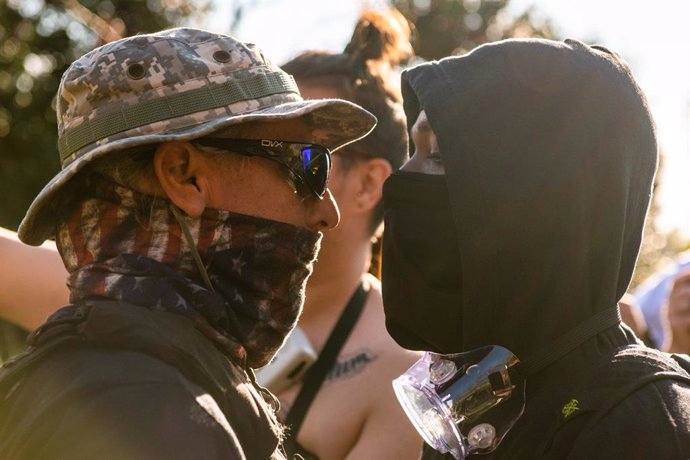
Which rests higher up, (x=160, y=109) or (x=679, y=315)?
(x=160, y=109)

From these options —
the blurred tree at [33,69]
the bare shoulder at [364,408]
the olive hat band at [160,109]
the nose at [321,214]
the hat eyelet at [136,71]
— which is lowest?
the blurred tree at [33,69]

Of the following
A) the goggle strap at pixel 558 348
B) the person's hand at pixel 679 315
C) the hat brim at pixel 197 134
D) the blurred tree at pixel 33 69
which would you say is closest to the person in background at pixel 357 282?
the goggle strap at pixel 558 348

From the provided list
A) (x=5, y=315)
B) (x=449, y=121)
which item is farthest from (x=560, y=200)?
(x=5, y=315)

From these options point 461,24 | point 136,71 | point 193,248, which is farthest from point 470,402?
point 461,24

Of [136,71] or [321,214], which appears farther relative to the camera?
[321,214]

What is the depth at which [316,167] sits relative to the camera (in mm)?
2848

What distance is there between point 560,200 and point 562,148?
0.15 m

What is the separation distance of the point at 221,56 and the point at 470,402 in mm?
1097

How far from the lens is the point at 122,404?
2119 millimetres

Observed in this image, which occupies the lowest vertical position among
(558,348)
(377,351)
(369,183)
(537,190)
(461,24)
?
(461,24)

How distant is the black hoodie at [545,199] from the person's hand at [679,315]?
2.00 metres

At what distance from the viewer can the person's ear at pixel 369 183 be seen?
4.37 m

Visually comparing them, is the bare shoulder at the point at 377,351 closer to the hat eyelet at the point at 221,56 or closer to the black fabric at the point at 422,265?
the black fabric at the point at 422,265

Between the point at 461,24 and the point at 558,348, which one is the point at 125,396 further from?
the point at 461,24
